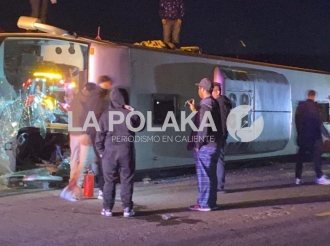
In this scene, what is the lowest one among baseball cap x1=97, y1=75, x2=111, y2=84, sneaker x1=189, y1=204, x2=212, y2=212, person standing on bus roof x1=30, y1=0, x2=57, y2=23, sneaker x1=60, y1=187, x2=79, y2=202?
sneaker x1=189, y1=204, x2=212, y2=212

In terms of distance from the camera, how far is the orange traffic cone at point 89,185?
8922 millimetres

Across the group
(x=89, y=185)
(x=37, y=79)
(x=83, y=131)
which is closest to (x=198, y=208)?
(x=89, y=185)

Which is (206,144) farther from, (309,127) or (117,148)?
(309,127)

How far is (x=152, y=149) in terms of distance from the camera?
411 inches

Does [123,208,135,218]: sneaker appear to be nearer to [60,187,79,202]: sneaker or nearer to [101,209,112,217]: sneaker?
[101,209,112,217]: sneaker

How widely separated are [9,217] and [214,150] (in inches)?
121

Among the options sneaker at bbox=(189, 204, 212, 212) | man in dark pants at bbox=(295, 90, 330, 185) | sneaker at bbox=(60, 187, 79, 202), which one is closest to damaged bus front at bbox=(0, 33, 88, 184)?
sneaker at bbox=(60, 187, 79, 202)

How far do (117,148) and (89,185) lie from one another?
66.8 inches

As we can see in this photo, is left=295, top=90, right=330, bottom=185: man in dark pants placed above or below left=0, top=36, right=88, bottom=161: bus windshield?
below

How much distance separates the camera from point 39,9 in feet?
38.1

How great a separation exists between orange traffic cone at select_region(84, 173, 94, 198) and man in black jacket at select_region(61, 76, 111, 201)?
0.45ft

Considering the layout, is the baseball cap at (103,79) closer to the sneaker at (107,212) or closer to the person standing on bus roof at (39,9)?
the sneaker at (107,212)

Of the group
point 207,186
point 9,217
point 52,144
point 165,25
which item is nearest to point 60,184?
point 52,144

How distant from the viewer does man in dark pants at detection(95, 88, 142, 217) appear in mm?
7496
